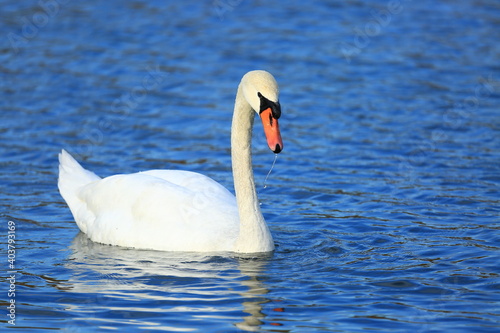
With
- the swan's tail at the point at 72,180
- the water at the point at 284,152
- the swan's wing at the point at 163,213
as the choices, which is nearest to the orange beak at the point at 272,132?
the water at the point at 284,152

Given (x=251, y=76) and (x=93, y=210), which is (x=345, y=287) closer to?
(x=251, y=76)

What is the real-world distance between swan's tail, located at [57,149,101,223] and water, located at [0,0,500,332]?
328mm

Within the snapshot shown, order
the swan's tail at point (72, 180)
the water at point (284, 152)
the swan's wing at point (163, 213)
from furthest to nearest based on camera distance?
the swan's tail at point (72, 180) < the swan's wing at point (163, 213) < the water at point (284, 152)

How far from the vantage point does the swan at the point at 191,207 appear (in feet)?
30.0

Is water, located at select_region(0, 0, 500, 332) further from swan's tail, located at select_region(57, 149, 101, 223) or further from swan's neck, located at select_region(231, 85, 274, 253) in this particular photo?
swan's tail, located at select_region(57, 149, 101, 223)

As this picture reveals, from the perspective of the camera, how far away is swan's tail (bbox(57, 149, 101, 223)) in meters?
10.6

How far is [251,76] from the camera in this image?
28.5 feet

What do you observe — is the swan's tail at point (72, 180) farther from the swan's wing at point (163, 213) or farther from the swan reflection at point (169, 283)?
the swan reflection at point (169, 283)

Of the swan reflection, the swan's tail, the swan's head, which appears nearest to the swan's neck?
the swan reflection

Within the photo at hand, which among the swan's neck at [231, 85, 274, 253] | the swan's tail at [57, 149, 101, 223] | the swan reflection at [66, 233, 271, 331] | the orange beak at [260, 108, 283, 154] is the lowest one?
the swan's tail at [57, 149, 101, 223]

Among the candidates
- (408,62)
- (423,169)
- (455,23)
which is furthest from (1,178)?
(455,23)

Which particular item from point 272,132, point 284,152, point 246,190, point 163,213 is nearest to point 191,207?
point 163,213

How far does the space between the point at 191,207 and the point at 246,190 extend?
630 mm

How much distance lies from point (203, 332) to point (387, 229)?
349cm
